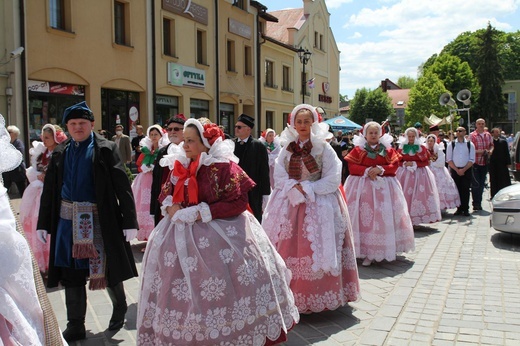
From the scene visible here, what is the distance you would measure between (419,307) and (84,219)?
337 centimetres

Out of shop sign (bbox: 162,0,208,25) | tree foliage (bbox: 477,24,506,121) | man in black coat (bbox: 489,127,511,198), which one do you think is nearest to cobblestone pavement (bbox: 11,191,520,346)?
man in black coat (bbox: 489,127,511,198)

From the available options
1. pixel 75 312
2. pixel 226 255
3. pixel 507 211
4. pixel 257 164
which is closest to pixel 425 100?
pixel 507 211

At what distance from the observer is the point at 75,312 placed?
4.27m

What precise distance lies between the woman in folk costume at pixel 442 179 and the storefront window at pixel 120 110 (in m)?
10.9

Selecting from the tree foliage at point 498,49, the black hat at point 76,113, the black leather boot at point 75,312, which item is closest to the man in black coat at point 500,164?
the black hat at point 76,113

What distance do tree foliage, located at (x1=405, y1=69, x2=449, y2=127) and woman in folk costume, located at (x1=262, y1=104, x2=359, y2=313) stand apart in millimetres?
50478

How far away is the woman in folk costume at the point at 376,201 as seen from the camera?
274 inches

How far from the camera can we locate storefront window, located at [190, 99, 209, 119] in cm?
2300

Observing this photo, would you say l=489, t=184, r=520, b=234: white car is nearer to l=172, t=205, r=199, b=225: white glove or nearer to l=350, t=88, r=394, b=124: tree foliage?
l=172, t=205, r=199, b=225: white glove

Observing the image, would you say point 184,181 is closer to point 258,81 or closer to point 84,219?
point 84,219

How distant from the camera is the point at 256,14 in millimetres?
28031

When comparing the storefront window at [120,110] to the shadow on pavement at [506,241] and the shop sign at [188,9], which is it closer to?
the shop sign at [188,9]

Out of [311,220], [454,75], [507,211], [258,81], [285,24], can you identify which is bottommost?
[507,211]

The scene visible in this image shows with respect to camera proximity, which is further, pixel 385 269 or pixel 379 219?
pixel 379 219
